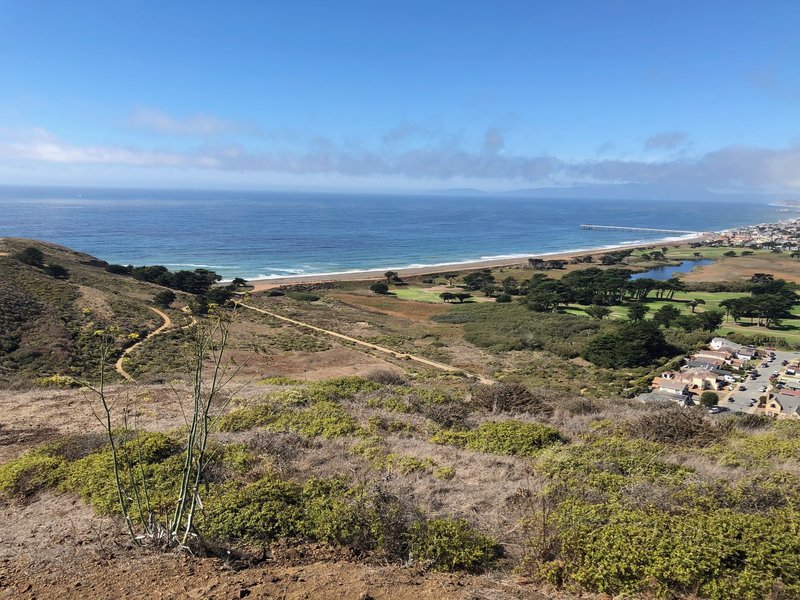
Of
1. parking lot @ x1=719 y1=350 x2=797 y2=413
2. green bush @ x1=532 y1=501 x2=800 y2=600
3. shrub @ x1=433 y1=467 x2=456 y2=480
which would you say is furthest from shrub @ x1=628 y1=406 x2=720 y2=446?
parking lot @ x1=719 y1=350 x2=797 y2=413

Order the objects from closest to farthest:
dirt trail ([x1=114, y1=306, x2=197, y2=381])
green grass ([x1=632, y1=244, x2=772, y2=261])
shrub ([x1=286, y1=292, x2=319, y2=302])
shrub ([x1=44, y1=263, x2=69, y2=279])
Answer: dirt trail ([x1=114, y1=306, x2=197, y2=381])
shrub ([x1=44, y1=263, x2=69, y2=279])
shrub ([x1=286, y1=292, x2=319, y2=302])
green grass ([x1=632, y1=244, x2=772, y2=261])

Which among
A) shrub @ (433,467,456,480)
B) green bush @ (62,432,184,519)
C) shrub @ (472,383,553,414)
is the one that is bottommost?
shrub @ (472,383,553,414)

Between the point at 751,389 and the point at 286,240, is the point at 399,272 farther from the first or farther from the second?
the point at 751,389

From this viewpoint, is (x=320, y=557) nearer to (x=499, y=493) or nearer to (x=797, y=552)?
(x=499, y=493)

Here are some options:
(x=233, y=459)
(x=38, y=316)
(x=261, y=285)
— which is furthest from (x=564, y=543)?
(x=261, y=285)

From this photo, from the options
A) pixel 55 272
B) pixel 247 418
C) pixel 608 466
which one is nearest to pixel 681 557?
pixel 608 466

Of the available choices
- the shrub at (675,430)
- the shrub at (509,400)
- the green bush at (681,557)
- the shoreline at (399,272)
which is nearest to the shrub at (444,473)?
the green bush at (681,557)

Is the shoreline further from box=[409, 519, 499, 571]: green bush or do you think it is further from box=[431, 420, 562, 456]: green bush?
box=[409, 519, 499, 571]: green bush
